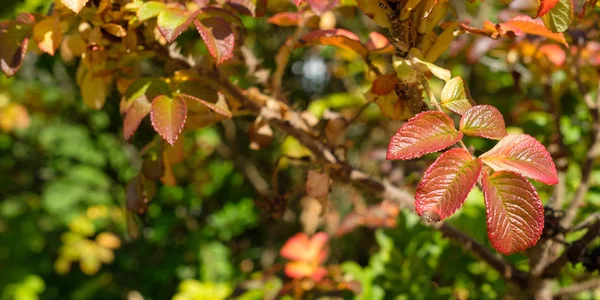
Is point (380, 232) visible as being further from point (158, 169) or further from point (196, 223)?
point (196, 223)

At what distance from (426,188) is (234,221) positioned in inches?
62.3

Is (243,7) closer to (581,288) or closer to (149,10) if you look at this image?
(149,10)

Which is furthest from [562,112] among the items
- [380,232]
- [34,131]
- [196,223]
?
[34,131]

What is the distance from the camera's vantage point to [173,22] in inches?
30.0

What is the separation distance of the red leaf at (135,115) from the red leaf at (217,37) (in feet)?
0.40

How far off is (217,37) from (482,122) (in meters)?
0.35

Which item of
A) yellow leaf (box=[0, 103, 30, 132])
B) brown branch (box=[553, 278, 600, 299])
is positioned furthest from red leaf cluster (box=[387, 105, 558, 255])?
yellow leaf (box=[0, 103, 30, 132])

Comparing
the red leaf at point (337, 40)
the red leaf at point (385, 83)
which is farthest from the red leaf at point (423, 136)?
the red leaf at point (337, 40)

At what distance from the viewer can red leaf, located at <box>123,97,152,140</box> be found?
31.4 inches

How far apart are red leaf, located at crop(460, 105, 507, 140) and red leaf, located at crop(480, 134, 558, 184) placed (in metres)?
0.01

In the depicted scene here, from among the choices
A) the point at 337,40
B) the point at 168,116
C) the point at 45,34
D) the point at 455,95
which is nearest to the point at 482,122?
the point at 455,95

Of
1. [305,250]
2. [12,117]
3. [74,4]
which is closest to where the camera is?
[74,4]

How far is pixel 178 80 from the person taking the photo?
34.2 inches

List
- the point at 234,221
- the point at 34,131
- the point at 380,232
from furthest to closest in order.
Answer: the point at 34,131
the point at 234,221
the point at 380,232
